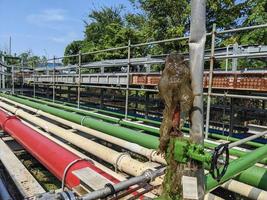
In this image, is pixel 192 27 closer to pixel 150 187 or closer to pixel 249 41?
pixel 150 187

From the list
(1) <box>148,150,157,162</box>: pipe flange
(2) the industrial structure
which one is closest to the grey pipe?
(2) the industrial structure

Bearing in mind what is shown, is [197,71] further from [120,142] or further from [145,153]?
[120,142]

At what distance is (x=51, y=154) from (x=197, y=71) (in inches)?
100

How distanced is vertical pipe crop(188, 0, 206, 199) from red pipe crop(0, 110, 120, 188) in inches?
48.0

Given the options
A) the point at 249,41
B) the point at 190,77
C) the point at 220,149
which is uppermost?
the point at 249,41

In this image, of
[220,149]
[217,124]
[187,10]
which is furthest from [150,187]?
[187,10]

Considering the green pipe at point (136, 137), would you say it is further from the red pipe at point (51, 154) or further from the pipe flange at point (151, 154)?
the red pipe at point (51, 154)

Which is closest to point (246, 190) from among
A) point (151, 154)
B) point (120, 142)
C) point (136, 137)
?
point (151, 154)

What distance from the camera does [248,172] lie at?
265cm

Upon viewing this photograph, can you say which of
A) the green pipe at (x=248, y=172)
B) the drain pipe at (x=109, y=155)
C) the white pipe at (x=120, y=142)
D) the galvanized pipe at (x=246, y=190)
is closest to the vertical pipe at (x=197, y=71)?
the green pipe at (x=248, y=172)

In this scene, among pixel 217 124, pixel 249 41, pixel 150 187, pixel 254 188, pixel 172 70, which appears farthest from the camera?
pixel 249 41

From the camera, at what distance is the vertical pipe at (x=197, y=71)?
1447 mm

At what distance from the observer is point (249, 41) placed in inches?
502

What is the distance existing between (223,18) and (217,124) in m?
14.3
